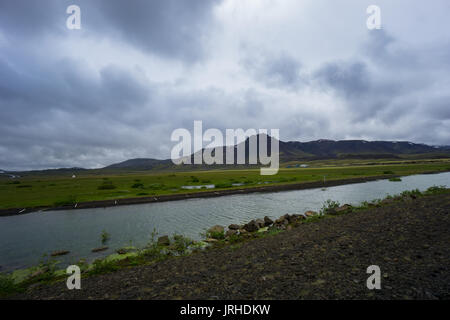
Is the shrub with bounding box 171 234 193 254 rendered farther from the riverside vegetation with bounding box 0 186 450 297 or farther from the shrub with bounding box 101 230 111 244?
the shrub with bounding box 101 230 111 244

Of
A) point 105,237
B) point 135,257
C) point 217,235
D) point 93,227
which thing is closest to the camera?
point 135,257

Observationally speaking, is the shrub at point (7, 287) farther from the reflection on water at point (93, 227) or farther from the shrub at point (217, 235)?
the shrub at point (217, 235)

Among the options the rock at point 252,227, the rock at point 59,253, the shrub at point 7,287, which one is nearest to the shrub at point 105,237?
the rock at point 59,253

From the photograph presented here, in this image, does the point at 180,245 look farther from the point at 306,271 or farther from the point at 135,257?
the point at 306,271

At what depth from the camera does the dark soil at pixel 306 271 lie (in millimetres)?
6527

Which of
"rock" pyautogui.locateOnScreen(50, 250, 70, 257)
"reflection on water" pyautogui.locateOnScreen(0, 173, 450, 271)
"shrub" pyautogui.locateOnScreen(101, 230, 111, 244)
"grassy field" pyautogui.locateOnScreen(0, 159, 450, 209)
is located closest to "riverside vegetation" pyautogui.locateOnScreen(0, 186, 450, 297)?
"rock" pyautogui.locateOnScreen(50, 250, 70, 257)

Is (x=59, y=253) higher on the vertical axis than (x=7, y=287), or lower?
lower

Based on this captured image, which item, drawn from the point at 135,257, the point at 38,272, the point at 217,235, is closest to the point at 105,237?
the point at 38,272

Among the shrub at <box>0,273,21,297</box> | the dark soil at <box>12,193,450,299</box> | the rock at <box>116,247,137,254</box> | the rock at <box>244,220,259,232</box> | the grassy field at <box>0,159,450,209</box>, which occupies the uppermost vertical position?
the dark soil at <box>12,193,450,299</box>

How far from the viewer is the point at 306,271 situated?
8.02 meters

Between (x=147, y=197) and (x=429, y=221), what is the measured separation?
3940 cm

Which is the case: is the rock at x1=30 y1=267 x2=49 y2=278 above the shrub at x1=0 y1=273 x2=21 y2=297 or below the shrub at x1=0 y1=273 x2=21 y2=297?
below

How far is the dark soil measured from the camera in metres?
6.53
